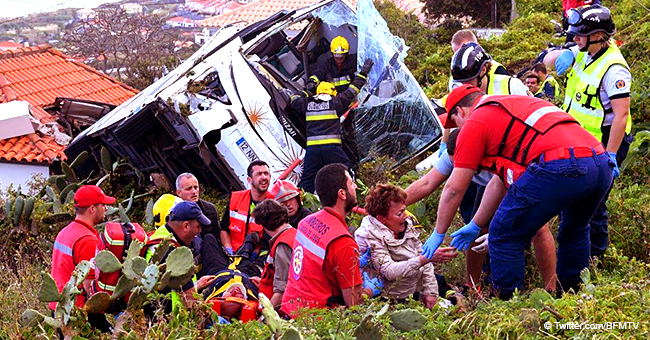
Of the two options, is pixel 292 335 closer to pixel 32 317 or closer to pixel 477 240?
pixel 32 317

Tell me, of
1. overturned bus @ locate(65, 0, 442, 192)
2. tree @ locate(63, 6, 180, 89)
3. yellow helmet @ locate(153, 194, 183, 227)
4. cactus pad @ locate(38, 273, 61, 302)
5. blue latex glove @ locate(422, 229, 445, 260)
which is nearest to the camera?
cactus pad @ locate(38, 273, 61, 302)

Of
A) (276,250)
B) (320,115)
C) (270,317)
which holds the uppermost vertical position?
(320,115)

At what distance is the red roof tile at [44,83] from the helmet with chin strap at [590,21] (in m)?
12.6

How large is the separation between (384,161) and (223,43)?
278cm

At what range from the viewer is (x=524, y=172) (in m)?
4.80

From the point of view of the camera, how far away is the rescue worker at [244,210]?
775 cm

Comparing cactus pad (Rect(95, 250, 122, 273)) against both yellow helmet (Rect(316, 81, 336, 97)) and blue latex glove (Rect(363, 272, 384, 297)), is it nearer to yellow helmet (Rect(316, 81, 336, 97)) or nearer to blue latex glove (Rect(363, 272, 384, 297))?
blue latex glove (Rect(363, 272, 384, 297))

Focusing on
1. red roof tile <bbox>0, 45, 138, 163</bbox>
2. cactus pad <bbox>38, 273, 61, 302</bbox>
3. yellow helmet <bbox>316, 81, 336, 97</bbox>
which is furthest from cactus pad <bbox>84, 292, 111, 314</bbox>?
red roof tile <bbox>0, 45, 138, 163</bbox>

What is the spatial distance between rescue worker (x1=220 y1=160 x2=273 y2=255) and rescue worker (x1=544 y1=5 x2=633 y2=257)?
9.64 ft

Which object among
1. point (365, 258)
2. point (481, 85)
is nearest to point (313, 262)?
point (365, 258)

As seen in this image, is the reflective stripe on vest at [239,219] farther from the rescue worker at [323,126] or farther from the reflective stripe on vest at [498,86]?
the reflective stripe on vest at [498,86]

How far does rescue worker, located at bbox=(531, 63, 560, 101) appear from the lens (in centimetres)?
952

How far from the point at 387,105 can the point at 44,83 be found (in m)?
13.4

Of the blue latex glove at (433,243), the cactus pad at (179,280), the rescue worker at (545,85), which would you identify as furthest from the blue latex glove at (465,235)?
the rescue worker at (545,85)
